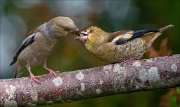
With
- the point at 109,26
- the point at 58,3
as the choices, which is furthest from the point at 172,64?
the point at 58,3

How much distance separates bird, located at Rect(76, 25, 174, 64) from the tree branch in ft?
0.75

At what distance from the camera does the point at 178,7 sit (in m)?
6.03

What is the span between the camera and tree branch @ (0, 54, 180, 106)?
13.9ft

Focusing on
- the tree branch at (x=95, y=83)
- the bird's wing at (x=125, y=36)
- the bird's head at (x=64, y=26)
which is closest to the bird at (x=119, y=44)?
the bird's wing at (x=125, y=36)

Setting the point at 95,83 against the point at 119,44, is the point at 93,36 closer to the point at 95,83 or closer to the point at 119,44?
the point at 119,44

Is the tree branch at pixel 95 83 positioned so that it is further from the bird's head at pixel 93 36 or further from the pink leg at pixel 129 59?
the bird's head at pixel 93 36

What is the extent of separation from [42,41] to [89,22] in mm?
2003

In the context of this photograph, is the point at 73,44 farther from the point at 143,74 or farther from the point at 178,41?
the point at 143,74

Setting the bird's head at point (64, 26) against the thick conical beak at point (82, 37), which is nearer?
the bird's head at point (64, 26)

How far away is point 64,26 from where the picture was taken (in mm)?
4566

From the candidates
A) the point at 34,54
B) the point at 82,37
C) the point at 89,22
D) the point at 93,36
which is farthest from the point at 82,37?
the point at 89,22

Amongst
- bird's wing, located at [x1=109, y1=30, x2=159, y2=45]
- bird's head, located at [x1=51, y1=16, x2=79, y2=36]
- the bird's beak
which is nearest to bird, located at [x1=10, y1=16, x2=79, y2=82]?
bird's head, located at [x1=51, y1=16, x2=79, y2=36]

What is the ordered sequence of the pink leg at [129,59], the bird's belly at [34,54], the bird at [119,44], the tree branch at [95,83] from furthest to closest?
the bird's belly at [34,54] < the bird at [119,44] < the pink leg at [129,59] < the tree branch at [95,83]

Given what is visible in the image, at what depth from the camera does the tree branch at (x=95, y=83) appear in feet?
13.9
